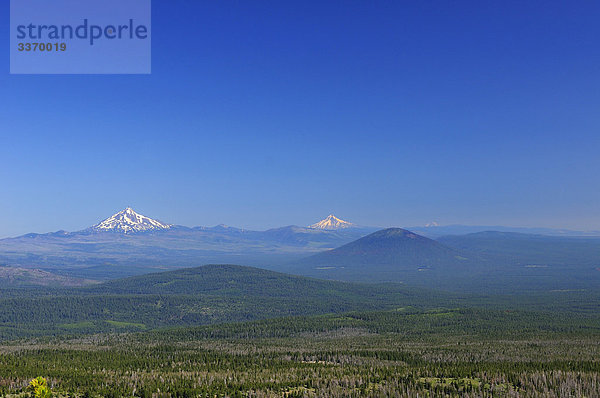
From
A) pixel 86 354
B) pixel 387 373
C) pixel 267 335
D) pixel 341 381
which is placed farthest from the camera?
pixel 267 335

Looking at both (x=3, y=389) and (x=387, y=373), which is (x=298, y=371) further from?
(x=3, y=389)

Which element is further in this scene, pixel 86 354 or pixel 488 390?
pixel 86 354

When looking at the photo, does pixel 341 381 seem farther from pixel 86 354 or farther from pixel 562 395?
pixel 86 354

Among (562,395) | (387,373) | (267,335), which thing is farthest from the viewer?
(267,335)

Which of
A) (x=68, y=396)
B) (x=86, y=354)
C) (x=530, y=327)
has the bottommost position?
(x=530, y=327)

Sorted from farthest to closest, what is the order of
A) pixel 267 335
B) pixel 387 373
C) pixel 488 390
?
1. pixel 267 335
2. pixel 387 373
3. pixel 488 390

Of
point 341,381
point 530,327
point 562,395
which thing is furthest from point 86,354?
point 530,327

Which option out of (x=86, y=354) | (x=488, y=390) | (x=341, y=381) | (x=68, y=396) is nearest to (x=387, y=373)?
(x=341, y=381)

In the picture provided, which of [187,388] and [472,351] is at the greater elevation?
[187,388]

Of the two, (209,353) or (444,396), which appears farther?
(209,353)
